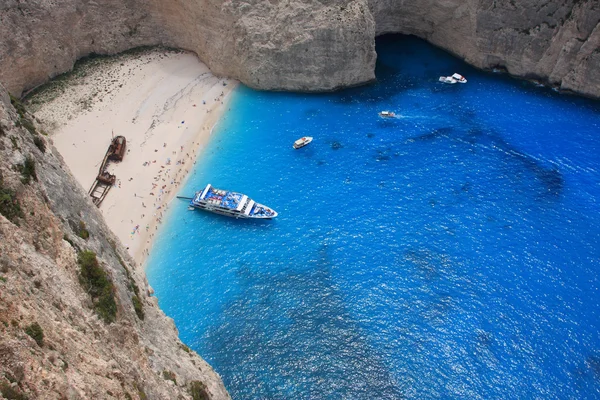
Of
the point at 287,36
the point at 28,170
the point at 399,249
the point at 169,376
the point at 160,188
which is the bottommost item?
the point at 399,249

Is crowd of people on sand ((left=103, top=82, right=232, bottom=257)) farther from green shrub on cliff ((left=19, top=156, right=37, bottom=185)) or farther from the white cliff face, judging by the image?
the white cliff face

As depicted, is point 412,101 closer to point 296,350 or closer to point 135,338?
point 296,350

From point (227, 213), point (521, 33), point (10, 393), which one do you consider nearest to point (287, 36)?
point (227, 213)

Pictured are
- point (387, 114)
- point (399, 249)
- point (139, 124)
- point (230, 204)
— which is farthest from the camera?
point (387, 114)

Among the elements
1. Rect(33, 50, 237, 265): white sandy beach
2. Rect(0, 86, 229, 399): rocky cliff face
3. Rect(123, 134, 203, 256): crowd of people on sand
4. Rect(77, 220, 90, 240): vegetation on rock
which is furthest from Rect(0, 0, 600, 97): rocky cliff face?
Rect(77, 220, 90, 240): vegetation on rock

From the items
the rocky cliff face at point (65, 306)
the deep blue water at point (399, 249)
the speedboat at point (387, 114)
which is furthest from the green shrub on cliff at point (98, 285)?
the speedboat at point (387, 114)

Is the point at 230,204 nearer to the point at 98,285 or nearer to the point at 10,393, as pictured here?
the point at 98,285

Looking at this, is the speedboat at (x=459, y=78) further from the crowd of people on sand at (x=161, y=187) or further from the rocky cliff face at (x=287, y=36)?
the crowd of people on sand at (x=161, y=187)
